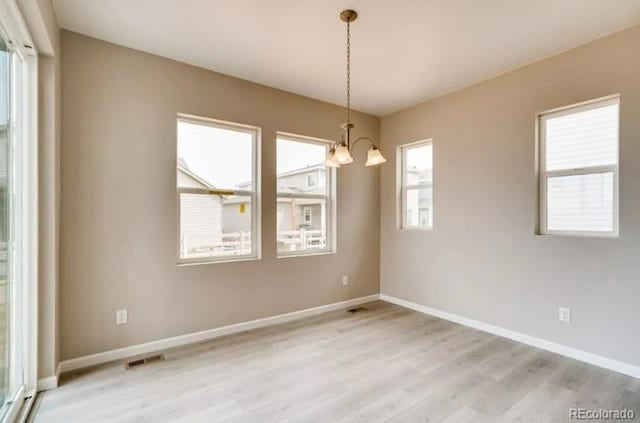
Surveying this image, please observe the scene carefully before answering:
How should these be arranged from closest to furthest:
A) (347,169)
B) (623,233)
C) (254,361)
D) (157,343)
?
(623,233), (254,361), (157,343), (347,169)

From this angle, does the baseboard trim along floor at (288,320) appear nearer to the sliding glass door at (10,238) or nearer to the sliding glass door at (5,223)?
the sliding glass door at (10,238)

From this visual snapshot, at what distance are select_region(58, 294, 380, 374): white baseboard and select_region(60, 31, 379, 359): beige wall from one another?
0.06 meters

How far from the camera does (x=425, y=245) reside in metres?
4.17

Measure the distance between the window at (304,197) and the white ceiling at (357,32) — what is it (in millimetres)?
953

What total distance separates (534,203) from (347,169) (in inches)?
88.5

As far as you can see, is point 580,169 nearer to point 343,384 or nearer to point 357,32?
point 357,32

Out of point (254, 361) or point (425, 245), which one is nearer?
point (254, 361)

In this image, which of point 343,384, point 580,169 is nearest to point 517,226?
point 580,169

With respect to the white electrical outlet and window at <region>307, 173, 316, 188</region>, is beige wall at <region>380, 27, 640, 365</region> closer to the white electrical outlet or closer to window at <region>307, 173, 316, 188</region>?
window at <region>307, 173, 316, 188</region>

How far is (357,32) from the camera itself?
8.64 ft

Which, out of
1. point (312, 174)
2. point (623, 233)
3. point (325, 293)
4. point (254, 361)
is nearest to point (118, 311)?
point (254, 361)

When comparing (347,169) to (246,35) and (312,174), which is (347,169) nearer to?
(312,174)

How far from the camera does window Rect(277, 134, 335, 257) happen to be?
12.9ft

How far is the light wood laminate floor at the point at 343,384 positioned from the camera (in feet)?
6.70
